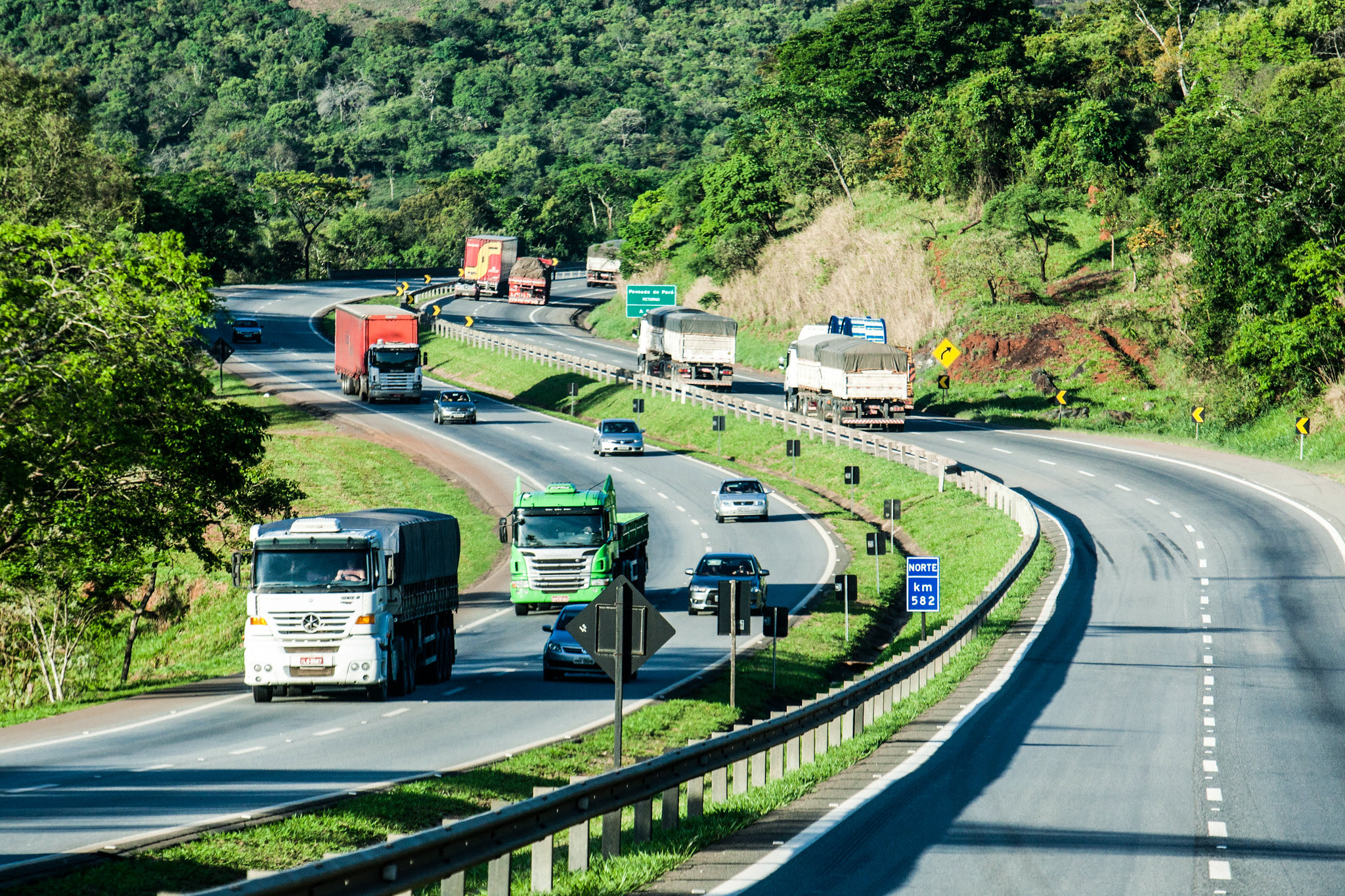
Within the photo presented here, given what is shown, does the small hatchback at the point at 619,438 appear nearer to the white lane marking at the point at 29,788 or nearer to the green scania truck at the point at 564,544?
the green scania truck at the point at 564,544

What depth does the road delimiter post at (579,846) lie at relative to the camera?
10.5m

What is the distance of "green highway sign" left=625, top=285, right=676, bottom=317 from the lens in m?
89.8

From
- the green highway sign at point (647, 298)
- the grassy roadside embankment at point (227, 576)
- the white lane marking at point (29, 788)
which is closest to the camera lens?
the white lane marking at point (29, 788)

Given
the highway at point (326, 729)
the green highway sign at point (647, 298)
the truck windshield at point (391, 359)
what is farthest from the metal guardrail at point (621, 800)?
the green highway sign at point (647, 298)

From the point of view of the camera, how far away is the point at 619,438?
6238 centimetres

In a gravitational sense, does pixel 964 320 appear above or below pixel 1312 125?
below

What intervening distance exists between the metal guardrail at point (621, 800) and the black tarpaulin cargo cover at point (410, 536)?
8.52 m

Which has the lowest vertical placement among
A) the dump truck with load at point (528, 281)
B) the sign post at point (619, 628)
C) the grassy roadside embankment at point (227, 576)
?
the grassy roadside embankment at point (227, 576)

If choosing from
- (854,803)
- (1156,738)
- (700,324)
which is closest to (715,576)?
(1156,738)

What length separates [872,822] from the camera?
1284 cm

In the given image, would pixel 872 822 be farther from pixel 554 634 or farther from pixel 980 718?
pixel 554 634

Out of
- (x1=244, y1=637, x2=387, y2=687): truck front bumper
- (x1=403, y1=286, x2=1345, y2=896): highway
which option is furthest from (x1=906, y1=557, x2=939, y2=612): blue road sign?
(x1=244, y1=637, x2=387, y2=687): truck front bumper

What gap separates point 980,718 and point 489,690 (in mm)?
9819

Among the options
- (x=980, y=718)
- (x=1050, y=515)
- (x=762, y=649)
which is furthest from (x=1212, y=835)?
(x=1050, y=515)
